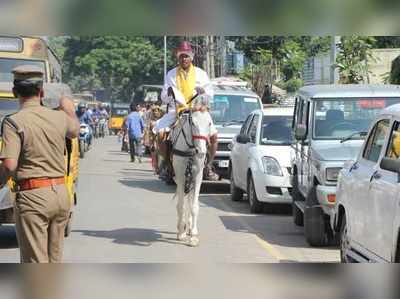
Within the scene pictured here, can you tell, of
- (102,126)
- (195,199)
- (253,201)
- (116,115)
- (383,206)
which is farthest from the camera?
(116,115)

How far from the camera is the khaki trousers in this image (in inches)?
212

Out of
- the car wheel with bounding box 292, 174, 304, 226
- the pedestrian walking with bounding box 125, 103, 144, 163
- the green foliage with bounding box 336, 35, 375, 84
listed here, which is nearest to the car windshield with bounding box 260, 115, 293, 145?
the car wheel with bounding box 292, 174, 304, 226

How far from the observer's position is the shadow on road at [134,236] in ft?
35.8

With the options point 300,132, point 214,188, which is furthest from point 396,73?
point 300,132

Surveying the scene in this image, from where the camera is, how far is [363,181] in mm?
7676

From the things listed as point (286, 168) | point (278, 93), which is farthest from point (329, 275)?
point (278, 93)

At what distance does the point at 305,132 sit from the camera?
1131 centimetres

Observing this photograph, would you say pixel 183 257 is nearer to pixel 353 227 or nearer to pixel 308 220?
pixel 308 220

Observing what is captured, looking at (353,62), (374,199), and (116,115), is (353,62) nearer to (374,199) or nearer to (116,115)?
(374,199)

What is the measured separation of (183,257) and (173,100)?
2.14 metres

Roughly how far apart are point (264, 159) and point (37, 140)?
27.5 ft

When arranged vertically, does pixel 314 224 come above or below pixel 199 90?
below

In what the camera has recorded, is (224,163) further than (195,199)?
Yes

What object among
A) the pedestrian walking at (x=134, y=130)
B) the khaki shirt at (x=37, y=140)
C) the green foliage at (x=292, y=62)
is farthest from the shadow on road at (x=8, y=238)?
the green foliage at (x=292, y=62)
